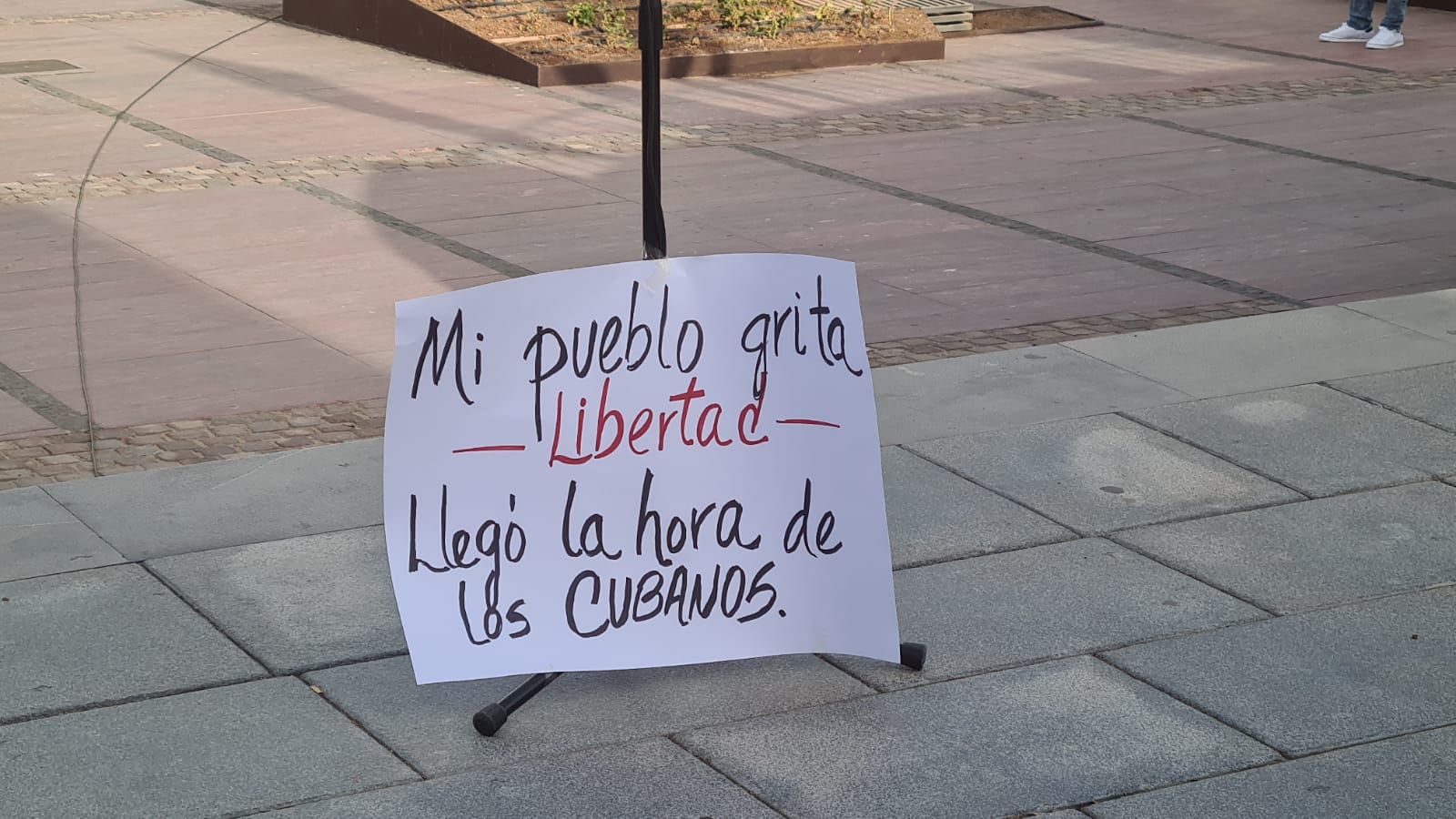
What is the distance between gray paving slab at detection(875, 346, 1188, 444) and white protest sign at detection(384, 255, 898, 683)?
1797mm

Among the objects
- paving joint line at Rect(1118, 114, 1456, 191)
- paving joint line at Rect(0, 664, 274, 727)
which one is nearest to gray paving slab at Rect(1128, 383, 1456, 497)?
paving joint line at Rect(0, 664, 274, 727)

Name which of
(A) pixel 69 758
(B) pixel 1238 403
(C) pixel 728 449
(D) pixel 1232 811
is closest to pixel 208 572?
(A) pixel 69 758

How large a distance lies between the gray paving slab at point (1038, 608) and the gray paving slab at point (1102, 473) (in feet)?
1.03

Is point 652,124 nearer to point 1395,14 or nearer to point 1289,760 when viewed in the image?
point 1289,760

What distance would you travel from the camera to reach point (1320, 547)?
205 inches

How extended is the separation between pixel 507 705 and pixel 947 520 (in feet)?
5.83

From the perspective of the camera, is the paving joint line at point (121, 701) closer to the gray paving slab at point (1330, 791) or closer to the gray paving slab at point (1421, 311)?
the gray paving slab at point (1330, 791)

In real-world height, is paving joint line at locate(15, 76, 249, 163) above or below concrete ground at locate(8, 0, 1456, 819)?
above

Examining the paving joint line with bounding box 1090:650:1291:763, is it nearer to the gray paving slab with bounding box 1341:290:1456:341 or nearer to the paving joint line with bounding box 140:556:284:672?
the paving joint line with bounding box 140:556:284:672

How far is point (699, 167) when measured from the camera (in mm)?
10812

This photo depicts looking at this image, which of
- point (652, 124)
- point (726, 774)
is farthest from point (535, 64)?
point (726, 774)

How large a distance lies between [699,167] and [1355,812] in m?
7.55

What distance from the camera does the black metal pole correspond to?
14.0 feet

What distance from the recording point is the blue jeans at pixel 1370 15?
15.5 meters
